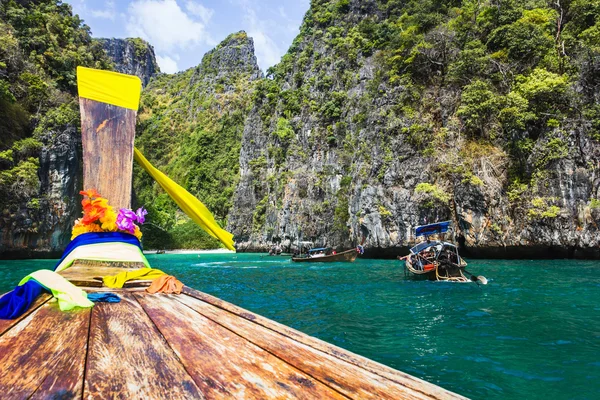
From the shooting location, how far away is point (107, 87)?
378cm

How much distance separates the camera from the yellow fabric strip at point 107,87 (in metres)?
3.71

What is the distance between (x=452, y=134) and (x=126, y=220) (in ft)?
71.7

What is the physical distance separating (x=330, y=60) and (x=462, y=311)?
1309 inches

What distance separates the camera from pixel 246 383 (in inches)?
40.8

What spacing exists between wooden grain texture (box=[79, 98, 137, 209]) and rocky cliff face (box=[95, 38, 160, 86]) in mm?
97155

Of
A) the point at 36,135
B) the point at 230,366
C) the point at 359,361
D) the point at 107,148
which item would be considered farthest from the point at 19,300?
the point at 36,135

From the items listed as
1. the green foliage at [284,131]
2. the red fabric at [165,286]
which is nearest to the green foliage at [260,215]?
the green foliage at [284,131]

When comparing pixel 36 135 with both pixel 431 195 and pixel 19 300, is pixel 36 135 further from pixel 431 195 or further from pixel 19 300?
pixel 19 300

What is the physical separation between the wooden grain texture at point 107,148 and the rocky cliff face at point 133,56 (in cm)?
9715

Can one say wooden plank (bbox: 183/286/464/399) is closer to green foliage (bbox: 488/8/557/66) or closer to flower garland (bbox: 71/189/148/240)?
flower garland (bbox: 71/189/148/240)

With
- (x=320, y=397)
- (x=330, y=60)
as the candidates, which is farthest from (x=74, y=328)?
(x=330, y=60)

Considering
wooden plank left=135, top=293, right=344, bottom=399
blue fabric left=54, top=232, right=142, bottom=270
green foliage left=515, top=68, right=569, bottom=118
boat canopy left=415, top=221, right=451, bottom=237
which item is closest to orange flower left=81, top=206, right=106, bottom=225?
blue fabric left=54, top=232, right=142, bottom=270

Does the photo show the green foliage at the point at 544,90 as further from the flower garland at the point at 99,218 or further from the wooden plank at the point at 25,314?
the wooden plank at the point at 25,314

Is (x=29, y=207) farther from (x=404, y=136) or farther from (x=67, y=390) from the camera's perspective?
(x=67, y=390)
